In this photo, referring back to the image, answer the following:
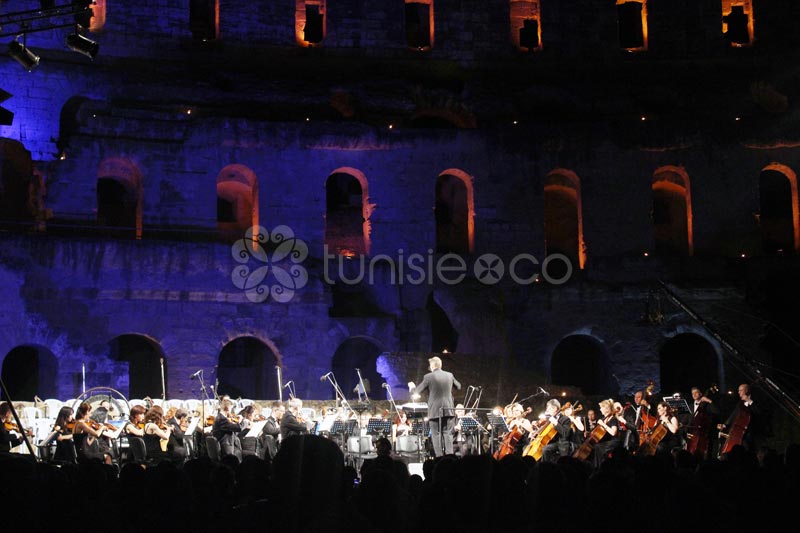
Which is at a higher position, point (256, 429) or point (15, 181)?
point (15, 181)

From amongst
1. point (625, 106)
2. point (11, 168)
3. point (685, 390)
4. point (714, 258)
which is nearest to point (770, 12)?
point (625, 106)

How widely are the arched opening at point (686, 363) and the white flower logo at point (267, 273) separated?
11.5 m

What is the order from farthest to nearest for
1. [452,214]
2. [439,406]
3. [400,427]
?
1. [452,214]
2. [400,427]
3. [439,406]

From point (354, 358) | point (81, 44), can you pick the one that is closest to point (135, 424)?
point (81, 44)

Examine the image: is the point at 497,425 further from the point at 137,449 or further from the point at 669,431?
the point at 137,449

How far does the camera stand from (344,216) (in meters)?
31.8

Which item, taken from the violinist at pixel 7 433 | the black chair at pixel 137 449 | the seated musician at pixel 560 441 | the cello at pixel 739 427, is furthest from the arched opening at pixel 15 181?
the cello at pixel 739 427

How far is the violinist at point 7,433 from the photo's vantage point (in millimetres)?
12625

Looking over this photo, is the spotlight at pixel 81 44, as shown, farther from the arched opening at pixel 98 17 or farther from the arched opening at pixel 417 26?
the arched opening at pixel 417 26

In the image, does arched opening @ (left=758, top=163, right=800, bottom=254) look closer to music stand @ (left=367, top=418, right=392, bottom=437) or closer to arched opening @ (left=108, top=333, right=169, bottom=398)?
arched opening @ (left=108, top=333, right=169, bottom=398)

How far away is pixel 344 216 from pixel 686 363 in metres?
11.6

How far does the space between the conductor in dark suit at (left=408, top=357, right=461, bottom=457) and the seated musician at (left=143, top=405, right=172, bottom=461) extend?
12.8ft

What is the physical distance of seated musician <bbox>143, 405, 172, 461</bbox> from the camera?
46.6 feet

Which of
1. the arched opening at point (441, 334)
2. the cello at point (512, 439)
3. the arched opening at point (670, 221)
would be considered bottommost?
the cello at point (512, 439)
